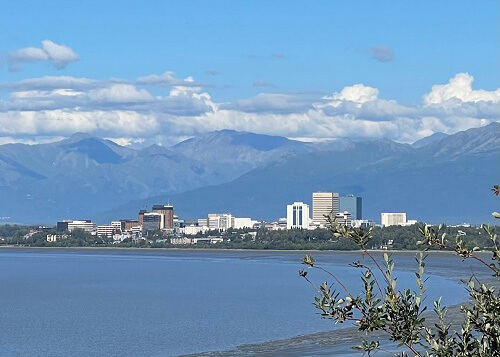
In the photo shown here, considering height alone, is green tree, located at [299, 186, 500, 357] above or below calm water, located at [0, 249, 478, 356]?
above

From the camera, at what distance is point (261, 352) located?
3916 centimetres

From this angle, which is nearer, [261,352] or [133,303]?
[261,352]

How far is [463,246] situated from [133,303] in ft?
204

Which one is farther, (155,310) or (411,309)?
(155,310)

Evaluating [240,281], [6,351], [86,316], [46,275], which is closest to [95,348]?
[6,351]

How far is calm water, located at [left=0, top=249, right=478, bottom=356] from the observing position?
148 ft

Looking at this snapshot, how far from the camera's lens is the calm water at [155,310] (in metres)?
45.2

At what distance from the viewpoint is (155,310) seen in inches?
2527

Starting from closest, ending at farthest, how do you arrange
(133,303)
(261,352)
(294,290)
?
(261,352), (133,303), (294,290)

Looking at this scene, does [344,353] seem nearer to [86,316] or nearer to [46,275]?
[86,316]

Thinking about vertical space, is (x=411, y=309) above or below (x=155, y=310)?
above

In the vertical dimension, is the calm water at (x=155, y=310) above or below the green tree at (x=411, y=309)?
below

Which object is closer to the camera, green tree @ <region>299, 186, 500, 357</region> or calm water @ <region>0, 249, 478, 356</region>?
green tree @ <region>299, 186, 500, 357</region>

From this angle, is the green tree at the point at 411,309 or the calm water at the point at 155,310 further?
the calm water at the point at 155,310
